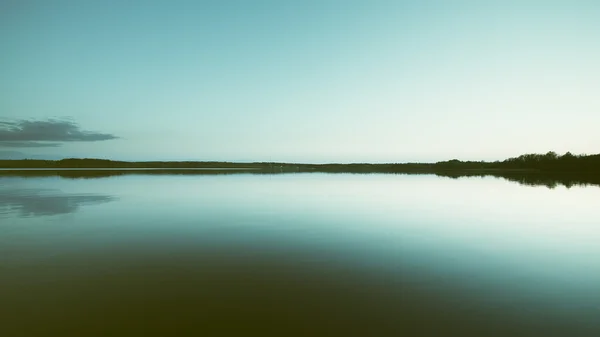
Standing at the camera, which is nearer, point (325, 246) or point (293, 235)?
point (325, 246)

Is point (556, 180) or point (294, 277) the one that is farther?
point (556, 180)

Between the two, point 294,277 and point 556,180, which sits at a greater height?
point 556,180

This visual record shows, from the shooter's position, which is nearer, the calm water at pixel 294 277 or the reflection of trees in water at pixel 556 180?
the calm water at pixel 294 277

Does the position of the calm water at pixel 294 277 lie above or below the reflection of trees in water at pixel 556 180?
below

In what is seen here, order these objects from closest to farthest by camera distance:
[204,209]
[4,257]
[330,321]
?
[330,321]
[4,257]
[204,209]

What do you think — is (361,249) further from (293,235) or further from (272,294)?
(272,294)

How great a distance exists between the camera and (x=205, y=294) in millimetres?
8742

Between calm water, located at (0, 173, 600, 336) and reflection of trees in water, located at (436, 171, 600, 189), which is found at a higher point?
reflection of trees in water, located at (436, 171, 600, 189)

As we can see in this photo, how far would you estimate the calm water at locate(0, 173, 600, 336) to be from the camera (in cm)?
722

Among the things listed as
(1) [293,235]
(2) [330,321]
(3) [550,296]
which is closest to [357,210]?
(1) [293,235]

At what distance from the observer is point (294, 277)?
33.3 feet

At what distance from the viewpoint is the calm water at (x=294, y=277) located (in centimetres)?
722

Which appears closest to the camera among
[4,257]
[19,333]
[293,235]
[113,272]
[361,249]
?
[19,333]

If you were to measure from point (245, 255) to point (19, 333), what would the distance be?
6885 mm
